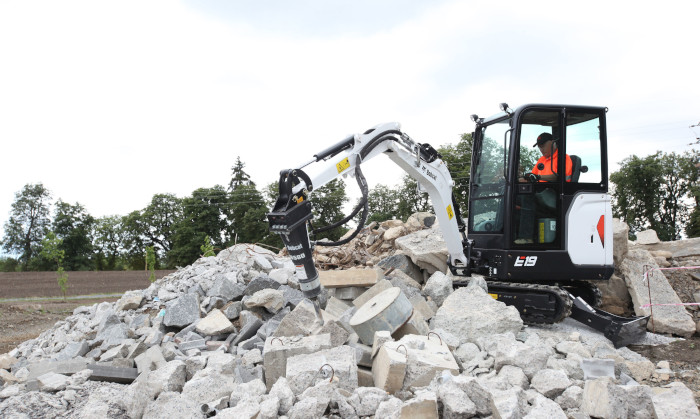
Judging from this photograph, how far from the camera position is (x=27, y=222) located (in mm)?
43188

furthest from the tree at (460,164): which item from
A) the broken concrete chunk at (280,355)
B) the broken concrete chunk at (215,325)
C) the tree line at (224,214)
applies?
the broken concrete chunk at (280,355)

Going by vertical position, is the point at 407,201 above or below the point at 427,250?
above

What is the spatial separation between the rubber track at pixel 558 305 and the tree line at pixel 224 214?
18.7 metres

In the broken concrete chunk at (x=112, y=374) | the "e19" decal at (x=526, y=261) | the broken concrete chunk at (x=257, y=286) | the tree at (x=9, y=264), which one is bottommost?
the tree at (x=9, y=264)

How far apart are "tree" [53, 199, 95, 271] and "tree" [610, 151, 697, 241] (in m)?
43.0

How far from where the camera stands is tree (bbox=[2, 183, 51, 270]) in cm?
4194

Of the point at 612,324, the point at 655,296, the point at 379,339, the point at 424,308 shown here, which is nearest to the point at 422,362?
the point at 379,339

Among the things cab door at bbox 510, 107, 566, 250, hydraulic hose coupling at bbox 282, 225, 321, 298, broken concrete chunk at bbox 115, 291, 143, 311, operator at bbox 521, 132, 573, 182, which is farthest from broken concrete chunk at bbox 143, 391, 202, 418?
operator at bbox 521, 132, 573, 182

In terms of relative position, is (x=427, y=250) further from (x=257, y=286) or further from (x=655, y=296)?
(x=655, y=296)

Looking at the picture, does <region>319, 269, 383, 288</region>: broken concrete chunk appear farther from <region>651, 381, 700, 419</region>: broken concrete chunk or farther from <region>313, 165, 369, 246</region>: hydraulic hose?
<region>651, 381, 700, 419</region>: broken concrete chunk

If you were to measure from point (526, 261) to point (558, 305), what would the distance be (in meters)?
0.71

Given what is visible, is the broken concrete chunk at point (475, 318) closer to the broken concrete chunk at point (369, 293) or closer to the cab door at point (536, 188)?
the broken concrete chunk at point (369, 293)

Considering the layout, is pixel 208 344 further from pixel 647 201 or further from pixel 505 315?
pixel 647 201

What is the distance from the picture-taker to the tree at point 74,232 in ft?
137
